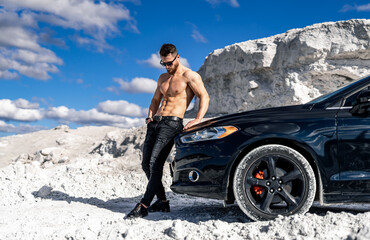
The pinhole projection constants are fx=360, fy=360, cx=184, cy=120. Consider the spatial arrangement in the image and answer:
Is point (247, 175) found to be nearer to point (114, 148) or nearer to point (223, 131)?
point (223, 131)

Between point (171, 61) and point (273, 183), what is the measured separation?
216cm

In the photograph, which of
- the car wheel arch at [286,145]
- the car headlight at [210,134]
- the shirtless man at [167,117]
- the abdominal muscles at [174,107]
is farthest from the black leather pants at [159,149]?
the car wheel arch at [286,145]

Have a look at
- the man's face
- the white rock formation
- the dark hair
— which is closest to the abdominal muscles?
the man's face

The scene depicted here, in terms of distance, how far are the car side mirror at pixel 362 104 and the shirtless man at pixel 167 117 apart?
1815 mm

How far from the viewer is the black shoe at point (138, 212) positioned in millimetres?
4520

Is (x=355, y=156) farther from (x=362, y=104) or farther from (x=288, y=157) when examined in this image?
(x=288, y=157)

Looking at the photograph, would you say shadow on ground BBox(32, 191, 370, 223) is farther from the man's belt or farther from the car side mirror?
the man's belt

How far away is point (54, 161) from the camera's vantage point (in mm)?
14352

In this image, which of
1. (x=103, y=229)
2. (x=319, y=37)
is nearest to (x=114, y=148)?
(x=319, y=37)

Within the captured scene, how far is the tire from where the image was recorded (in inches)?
144

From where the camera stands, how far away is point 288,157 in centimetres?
368

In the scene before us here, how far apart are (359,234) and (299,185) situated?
79 centimetres

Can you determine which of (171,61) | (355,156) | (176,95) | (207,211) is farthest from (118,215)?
(355,156)

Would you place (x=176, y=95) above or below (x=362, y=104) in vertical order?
above
